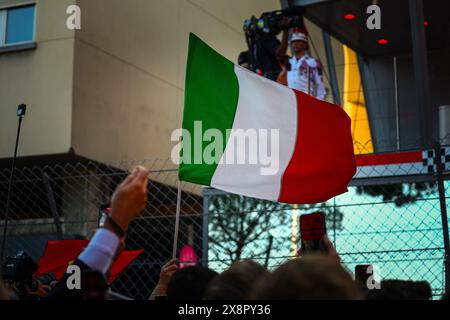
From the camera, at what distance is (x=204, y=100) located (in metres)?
6.86

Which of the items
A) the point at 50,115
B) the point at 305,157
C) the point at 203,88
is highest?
the point at 50,115

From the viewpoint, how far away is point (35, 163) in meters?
14.1

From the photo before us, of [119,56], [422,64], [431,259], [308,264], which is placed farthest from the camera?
[119,56]

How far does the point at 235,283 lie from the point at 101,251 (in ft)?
1.60

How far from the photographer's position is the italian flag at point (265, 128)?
6.76 meters

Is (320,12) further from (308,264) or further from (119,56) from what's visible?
(308,264)

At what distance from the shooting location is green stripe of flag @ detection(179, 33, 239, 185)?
21.6ft

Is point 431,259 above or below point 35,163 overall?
below

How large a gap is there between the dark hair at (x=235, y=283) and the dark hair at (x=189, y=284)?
63cm

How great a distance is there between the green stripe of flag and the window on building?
7.92 metres

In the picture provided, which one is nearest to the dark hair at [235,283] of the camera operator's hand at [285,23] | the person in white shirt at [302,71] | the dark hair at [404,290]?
the dark hair at [404,290]

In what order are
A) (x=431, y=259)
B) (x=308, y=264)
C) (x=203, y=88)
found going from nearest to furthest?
(x=308, y=264), (x=203, y=88), (x=431, y=259)
